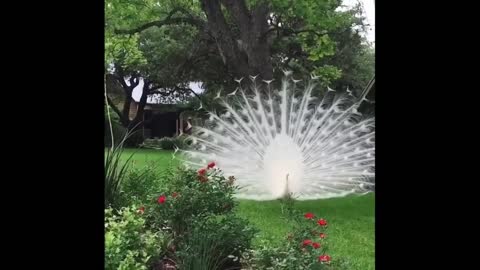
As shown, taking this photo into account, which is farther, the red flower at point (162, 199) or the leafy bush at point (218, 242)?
the red flower at point (162, 199)

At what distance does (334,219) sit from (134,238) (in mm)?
704

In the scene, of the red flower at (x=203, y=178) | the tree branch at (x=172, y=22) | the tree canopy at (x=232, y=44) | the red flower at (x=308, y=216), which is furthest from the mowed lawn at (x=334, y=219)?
the tree branch at (x=172, y=22)

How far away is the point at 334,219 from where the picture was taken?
6.43 feet

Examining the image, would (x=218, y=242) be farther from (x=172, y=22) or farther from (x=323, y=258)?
(x=172, y=22)

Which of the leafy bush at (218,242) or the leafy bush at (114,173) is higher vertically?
the leafy bush at (114,173)

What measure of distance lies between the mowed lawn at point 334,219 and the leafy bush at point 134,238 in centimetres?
19

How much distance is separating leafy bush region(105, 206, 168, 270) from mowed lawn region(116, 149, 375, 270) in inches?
7.5

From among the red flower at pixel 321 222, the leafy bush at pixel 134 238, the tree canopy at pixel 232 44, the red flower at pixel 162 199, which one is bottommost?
the leafy bush at pixel 134 238

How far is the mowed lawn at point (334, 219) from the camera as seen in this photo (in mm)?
1891

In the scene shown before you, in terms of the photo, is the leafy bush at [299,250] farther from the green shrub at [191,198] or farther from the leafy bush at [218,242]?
the green shrub at [191,198]

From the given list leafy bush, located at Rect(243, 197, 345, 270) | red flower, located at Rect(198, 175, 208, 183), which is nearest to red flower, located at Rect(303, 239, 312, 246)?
leafy bush, located at Rect(243, 197, 345, 270)
